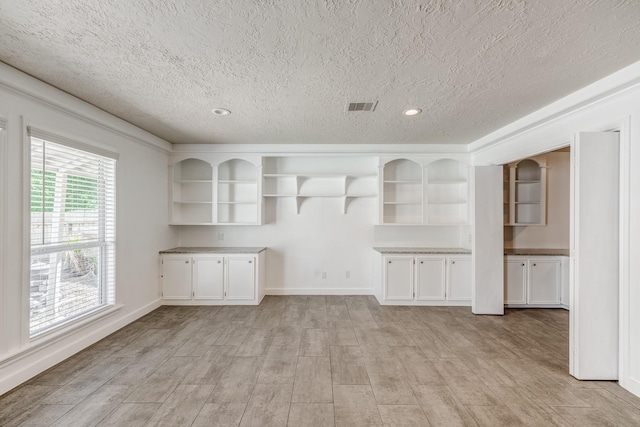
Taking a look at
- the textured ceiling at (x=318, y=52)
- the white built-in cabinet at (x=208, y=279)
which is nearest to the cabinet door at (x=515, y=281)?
the textured ceiling at (x=318, y=52)

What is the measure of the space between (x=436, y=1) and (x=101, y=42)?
6.89ft

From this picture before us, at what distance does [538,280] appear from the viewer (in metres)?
4.51

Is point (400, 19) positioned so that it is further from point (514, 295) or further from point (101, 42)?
point (514, 295)

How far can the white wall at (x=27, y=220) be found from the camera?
7.67ft

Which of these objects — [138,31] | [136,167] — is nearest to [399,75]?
[138,31]

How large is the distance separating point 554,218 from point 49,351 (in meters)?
6.83

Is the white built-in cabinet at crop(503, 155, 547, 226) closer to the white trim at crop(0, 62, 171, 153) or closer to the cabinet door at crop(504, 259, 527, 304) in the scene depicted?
the cabinet door at crop(504, 259, 527, 304)

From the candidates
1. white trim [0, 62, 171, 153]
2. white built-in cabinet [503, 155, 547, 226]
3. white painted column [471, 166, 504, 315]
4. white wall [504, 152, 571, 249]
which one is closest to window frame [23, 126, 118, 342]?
white trim [0, 62, 171, 153]

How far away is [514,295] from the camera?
4.52m

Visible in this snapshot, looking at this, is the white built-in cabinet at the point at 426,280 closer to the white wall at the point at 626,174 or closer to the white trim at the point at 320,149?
the white trim at the point at 320,149

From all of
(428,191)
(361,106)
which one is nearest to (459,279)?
(428,191)

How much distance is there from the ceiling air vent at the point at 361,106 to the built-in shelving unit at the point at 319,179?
79.9 inches

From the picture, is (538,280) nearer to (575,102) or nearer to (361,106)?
(575,102)

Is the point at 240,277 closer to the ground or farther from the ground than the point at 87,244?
closer to the ground
